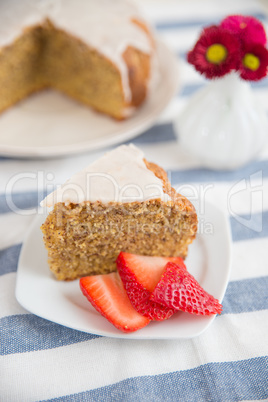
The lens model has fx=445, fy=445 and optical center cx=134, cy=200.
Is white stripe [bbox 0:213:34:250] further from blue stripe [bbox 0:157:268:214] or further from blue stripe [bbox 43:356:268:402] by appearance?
blue stripe [bbox 43:356:268:402]

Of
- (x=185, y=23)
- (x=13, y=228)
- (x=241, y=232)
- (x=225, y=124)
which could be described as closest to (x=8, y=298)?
(x=13, y=228)

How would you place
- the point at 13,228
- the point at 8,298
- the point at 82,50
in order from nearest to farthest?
the point at 8,298 → the point at 13,228 → the point at 82,50

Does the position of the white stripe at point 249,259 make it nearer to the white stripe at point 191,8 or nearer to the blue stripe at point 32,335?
the blue stripe at point 32,335

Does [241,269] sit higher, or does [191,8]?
[191,8]

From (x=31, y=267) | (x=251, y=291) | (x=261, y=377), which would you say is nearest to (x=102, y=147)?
(x=31, y=267)

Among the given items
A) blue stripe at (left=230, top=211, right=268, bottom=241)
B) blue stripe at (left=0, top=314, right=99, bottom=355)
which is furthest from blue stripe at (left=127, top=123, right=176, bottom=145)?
blue stripe at (left=0, top=314, right=99, bottom=355)

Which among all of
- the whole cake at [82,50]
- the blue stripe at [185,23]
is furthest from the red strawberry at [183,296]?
the blue stripe at [185,23]

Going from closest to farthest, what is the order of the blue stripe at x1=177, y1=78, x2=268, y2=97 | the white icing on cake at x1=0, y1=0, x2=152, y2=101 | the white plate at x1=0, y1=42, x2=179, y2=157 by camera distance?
the white plate at x1=0, y1=42, x2=179, y2=157 < the white icing on cake at x1=0, y1=0, x2=152, y2=101 < the blue stripe at x1=177, y1=78, x2=268, y2=97

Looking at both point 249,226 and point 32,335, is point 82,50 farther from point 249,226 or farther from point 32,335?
point 32,335
